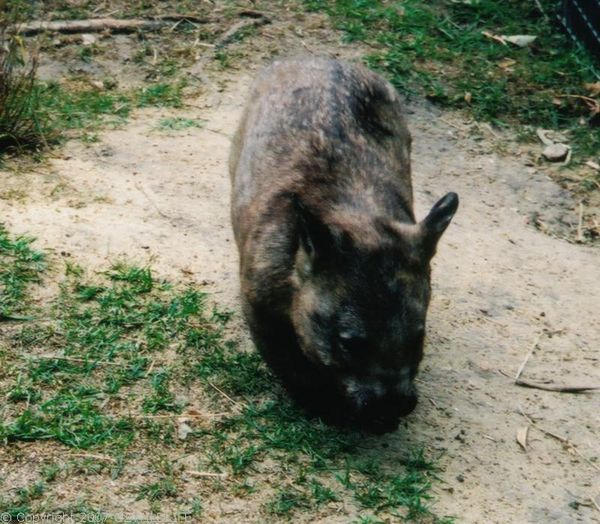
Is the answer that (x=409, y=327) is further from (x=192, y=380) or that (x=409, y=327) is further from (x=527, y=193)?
(x=527, y=193)

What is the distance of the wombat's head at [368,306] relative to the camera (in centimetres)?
404

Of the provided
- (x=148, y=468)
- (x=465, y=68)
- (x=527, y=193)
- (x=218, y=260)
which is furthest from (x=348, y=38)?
(x=148, y=468)

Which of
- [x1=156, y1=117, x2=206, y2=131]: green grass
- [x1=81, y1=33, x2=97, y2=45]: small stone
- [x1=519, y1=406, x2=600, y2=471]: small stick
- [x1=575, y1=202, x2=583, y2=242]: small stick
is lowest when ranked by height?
[x1=575, y1=202, x2=583, y2=242]: small stick

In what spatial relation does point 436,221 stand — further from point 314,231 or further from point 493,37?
point 493,37

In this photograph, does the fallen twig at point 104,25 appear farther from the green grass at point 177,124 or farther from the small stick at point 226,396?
the small stick at point 226,396

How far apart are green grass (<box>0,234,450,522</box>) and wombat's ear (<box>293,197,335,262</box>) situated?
771 mm

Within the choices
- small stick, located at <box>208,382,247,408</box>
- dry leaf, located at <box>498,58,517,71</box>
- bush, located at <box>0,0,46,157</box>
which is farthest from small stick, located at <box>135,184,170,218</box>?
dry leaf, located at <box>498,58,517,71</box>

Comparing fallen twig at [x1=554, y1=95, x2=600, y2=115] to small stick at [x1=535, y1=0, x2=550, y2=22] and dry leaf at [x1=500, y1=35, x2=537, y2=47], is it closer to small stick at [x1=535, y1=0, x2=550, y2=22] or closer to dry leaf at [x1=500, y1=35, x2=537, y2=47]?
dry leaf at [x1=500, y1=35, x2=537, y2=47]

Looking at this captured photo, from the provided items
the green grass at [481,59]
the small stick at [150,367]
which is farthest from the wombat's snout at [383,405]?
the green grass at [481,59]

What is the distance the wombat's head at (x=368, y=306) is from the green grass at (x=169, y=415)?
28 centimetres

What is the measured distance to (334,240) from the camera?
413 cm

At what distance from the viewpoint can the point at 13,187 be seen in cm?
586

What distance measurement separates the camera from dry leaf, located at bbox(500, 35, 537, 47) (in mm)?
8375

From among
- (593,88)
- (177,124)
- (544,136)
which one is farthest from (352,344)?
(593,88)
